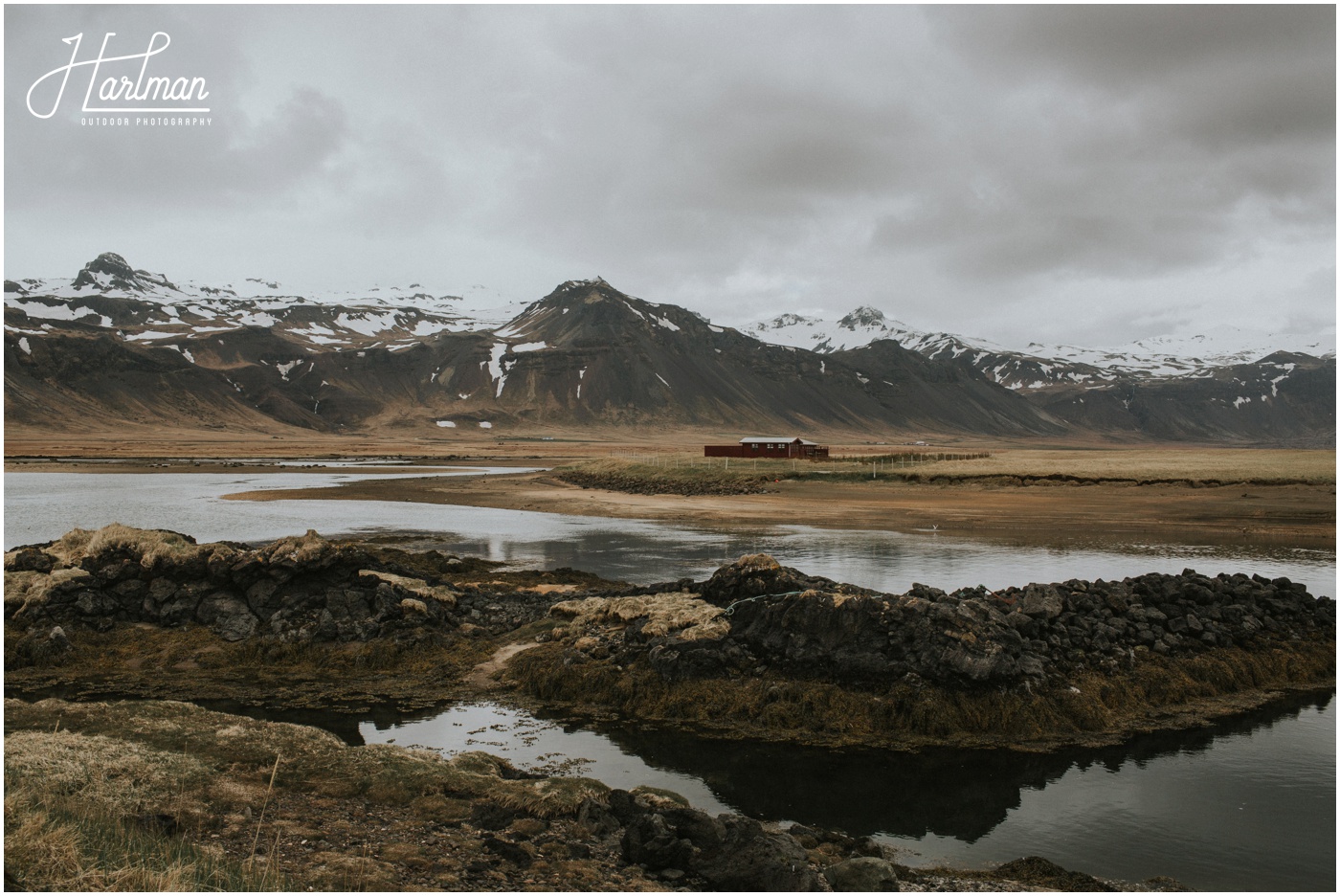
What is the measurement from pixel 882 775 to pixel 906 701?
8.04ft

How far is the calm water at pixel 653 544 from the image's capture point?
32.6m

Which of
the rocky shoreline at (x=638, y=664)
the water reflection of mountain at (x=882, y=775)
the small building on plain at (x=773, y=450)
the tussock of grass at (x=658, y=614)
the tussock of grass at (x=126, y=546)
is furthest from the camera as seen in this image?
the small building on plain at (x=773, y=450)

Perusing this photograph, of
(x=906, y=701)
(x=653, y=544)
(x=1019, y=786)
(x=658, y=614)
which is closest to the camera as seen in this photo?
(x=1019, y=786)

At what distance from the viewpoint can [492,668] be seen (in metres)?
19.8

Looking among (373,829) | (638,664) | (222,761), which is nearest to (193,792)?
(222,761)

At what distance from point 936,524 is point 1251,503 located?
75.3 feet

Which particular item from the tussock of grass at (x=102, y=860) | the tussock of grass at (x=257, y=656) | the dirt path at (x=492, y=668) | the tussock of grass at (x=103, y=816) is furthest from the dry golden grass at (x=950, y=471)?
the tussock of grass at (x=102, y=860)

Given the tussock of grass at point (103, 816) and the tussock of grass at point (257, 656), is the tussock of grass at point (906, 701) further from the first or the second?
the tussock of grass at point (103, 816)

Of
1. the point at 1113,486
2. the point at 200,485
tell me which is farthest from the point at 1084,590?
the point at 200,485

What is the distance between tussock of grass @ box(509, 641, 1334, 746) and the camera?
53.0 feet

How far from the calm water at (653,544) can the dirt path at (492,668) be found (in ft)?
33.7

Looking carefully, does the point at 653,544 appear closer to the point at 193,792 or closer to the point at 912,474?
the point at 193,792

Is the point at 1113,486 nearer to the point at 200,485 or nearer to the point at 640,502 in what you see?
the point at 640,502

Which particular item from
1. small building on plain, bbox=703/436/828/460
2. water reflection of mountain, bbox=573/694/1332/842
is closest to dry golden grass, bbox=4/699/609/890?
water reflection of mountain, bbox=573/694/1332/842
